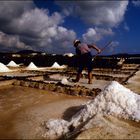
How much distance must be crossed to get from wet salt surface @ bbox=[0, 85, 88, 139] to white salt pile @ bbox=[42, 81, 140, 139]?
0.24 m

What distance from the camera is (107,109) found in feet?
9.71

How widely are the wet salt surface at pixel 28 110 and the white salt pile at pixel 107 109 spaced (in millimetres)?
242

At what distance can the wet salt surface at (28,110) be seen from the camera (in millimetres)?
2814

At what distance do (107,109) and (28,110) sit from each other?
54.6 inches

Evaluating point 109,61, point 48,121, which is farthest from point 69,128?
point 109,61

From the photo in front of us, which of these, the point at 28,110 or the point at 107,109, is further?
the point at 28,110

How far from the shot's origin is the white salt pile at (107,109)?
2785mm

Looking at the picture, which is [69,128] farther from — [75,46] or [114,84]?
[75,46]

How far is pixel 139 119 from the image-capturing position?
2.85 m

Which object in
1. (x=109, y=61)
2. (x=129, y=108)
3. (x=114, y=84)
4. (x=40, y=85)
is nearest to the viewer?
(x=129, y=108)

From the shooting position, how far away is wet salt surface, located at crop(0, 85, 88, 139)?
281 centimetres

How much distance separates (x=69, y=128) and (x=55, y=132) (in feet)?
0.57

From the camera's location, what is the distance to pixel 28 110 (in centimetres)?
372

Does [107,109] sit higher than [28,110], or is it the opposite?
[107,109]
